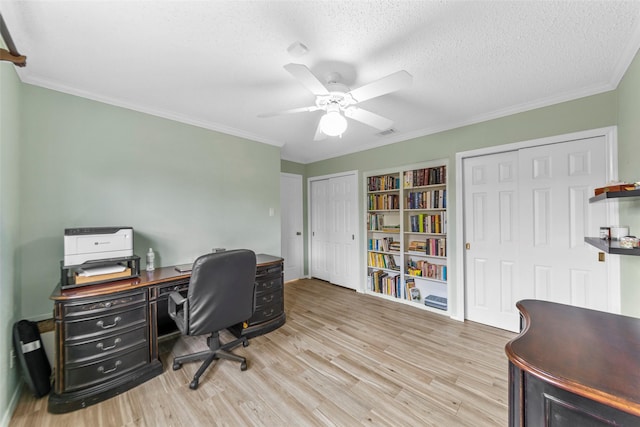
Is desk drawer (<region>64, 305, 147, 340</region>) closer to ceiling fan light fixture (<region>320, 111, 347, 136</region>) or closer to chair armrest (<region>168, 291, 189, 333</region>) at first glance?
chair armrest (<region>168, 291, 189, 333</region>)

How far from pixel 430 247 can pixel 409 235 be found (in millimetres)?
434

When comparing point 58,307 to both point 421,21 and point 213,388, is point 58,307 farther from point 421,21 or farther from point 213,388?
point 421,21

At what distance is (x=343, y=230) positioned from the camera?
430 centimetres

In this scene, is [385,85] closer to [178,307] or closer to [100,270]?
[178,307]

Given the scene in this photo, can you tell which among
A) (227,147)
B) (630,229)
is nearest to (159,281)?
(227,147)

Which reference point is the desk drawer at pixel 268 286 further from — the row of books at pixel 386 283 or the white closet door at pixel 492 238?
the white closet door at pixel 492 238

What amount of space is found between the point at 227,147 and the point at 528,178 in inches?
141

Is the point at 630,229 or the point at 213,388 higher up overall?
the point at 630,229

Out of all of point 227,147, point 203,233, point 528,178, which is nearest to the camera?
point 528,178

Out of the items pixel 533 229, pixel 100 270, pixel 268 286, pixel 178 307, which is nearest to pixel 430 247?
pixel 533 229

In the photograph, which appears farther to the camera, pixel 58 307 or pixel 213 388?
pixel 213 388

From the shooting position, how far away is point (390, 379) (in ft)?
6.23

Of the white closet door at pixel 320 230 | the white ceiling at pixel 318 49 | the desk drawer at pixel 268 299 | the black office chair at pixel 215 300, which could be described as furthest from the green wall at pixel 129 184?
the white closet door at pixel 320 230

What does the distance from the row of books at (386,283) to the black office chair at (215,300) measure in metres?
2.30
